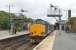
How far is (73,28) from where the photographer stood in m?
78.6

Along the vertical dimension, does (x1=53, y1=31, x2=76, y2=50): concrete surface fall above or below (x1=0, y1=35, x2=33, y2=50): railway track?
above

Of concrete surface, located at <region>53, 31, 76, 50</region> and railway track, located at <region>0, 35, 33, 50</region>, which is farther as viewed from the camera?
railway track, located at <region>0, 35, 33, 50</region>

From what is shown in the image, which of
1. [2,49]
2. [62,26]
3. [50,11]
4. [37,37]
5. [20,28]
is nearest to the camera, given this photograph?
[2,49]

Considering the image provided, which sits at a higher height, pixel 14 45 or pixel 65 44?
pixel 65 44

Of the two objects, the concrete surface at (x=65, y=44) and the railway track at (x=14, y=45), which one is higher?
the concrete surface at (x=65, y=44)

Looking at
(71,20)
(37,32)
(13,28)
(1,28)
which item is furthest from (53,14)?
(37,32)

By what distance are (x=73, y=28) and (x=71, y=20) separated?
2451mm

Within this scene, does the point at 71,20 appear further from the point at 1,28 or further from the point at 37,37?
the point at 37,37

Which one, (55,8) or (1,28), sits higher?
(55,8)

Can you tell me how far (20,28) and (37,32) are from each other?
44895 mm

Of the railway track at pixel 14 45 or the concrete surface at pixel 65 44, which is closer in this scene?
the concrete surface at pixel 65 44

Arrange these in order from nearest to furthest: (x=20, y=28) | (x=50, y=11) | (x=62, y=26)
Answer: (x=20, y=28) → (x=50, y=11) → (x=62, y=26)

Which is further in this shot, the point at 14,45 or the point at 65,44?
the point at 14,45

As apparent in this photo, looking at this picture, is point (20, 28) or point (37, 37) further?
point (20, 28)
